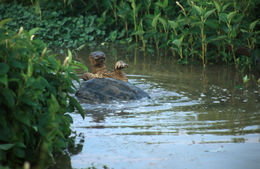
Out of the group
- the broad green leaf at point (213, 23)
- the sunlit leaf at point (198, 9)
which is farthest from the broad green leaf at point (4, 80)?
the broad green leaf at point (213, 23)

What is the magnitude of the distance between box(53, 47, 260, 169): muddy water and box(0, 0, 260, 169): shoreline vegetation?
351 mm

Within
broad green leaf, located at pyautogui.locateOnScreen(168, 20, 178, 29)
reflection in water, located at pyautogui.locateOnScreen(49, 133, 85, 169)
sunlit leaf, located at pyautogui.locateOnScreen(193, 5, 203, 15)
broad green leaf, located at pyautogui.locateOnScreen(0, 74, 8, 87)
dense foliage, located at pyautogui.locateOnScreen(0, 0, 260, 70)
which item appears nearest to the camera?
broad green leaf, located at pyautogui.locateOnScreen(0, 74, 8, 87)

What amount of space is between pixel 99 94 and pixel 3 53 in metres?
2.75

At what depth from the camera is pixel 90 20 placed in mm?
11430

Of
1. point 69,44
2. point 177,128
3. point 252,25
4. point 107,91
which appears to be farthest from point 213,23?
point 69,44

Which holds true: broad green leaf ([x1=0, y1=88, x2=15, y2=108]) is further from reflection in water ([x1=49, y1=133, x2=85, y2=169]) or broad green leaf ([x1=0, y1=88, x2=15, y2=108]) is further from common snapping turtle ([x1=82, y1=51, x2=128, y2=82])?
common snapping turtle ([x1=82, y1=51, x2=128, y2=82])

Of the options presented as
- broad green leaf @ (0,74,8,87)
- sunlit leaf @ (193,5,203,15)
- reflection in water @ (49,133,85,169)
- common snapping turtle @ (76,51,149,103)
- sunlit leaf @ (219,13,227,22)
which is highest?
broad green leaf @ (0,74,8,87)

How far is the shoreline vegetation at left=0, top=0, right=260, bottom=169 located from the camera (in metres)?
3.27

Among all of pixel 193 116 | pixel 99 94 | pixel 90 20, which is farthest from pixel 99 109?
pixel 90 20

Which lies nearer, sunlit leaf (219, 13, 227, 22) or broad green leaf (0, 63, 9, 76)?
broad green leaf (0, 63, 9, 76)

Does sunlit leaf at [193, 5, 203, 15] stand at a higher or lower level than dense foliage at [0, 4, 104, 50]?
higher

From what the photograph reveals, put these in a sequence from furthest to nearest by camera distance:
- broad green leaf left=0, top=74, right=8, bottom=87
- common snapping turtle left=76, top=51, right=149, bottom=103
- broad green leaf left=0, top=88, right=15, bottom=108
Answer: common snapping turtle left=76, top=51, right=149, bottom=103, broad green leaf left=0, top=88, right=15, bottom=108, broad green leaf left=0, top=74, right=8, bottom=87

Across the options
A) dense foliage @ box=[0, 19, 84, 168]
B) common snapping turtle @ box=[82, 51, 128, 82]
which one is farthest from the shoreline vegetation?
common snapping turtle @ box=[82, 51, 128, 82]

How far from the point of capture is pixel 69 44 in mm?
10703
